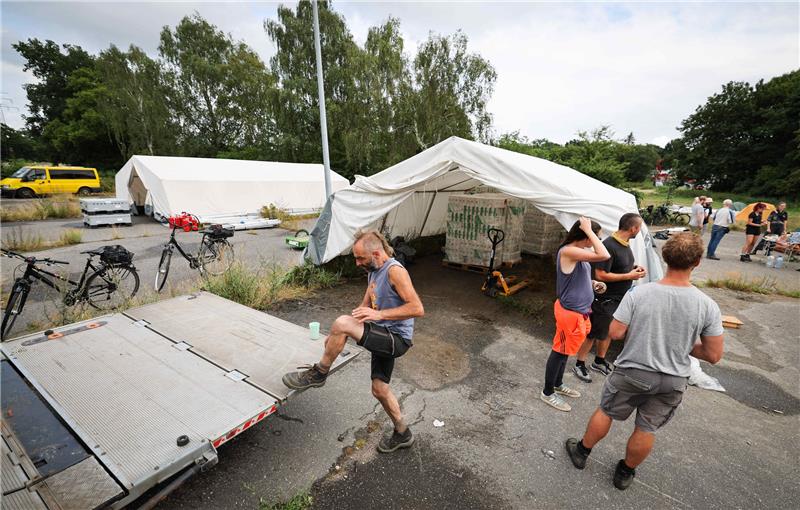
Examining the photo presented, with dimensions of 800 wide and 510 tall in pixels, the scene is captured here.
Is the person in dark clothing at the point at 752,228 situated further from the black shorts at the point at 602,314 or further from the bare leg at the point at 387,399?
the bare leg at the point at 387,399

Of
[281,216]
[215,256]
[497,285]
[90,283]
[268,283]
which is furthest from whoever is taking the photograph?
[281,216]

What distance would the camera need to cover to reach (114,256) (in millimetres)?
4719

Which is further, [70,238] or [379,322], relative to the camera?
[70,238]

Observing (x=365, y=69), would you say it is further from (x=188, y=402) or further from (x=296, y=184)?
(x=188, y=402)

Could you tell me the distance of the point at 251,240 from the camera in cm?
1152

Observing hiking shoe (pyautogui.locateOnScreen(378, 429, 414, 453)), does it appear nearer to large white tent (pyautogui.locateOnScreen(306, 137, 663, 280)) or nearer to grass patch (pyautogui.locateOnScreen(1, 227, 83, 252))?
large white tent (pyautogui.locateOnScreen(306, 137, 663, 280))

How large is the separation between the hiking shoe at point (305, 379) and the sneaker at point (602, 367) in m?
3.23

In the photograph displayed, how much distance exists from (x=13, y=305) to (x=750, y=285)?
1242 cm

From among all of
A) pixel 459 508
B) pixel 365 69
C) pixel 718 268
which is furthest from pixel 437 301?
pixel 365 69

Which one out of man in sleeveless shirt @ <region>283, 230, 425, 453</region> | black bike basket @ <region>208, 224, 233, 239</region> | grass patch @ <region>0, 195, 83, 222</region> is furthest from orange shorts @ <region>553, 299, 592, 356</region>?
grass patch @ <region>0, 195, 83, 222</region>

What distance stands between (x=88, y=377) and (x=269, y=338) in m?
1.31

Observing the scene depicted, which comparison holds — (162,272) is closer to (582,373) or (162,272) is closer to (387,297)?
(387,297)

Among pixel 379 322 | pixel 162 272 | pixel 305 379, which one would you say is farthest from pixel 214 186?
pixel 379 322

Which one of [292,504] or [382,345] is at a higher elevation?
[382,345]
